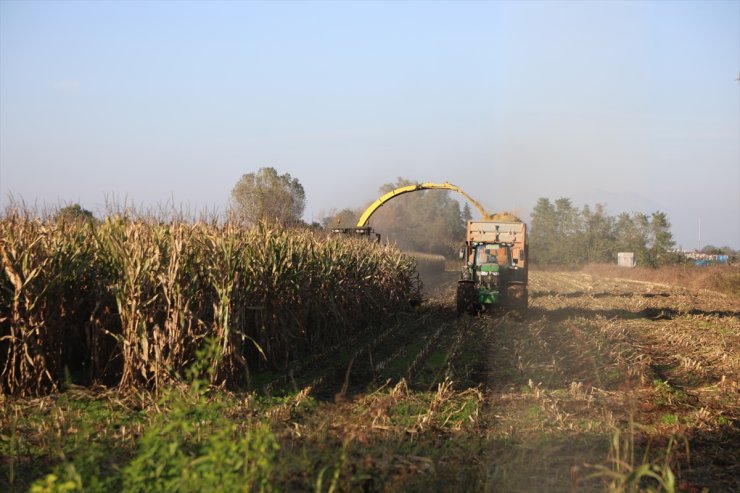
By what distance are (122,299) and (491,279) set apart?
46.5 ft

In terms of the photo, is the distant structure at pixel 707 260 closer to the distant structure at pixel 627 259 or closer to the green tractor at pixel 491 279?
the distant structure at pixel 627 259

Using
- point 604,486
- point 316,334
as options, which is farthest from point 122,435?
point 316,334

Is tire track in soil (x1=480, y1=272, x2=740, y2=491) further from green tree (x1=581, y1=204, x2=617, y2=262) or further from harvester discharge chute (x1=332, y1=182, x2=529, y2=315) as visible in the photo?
green tree (x1=581, y1=204, x2=617, y2=262)

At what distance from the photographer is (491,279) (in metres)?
22.1

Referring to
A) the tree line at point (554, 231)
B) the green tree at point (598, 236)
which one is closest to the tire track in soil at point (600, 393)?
the tree line at point (554, 231)

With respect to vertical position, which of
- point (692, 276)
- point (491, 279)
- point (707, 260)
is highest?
point (707, 260)

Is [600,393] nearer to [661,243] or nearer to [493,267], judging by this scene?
[493,267]

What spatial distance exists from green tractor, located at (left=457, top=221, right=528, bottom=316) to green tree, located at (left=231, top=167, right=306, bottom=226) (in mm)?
5697

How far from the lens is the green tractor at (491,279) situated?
21.7m

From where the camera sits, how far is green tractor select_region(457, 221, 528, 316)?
21672 mm

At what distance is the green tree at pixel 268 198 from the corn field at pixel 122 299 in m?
1.90

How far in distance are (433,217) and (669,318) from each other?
75.5 metres

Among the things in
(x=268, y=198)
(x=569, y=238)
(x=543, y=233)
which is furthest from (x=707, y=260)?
(x=268, y=198)

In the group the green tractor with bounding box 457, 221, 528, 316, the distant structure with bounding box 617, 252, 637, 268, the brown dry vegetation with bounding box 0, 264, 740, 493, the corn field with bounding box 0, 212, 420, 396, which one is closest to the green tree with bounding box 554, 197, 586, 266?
the distant structure with bounding box 617, 252, 637, 268
